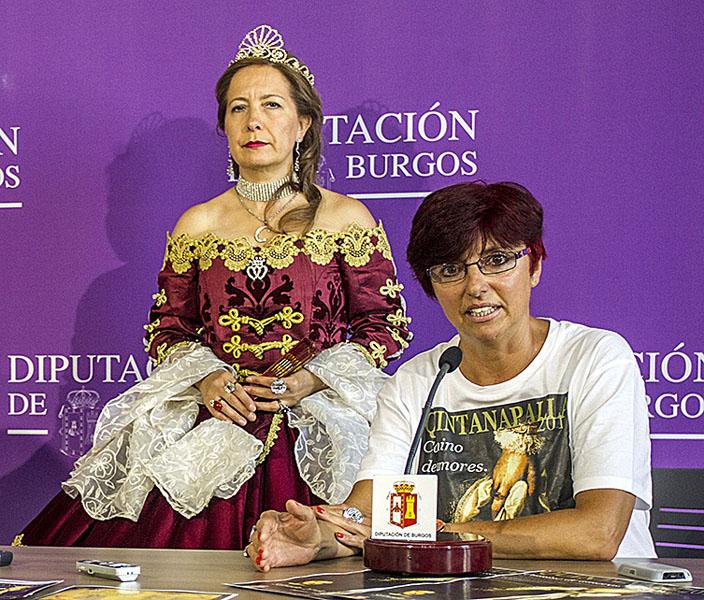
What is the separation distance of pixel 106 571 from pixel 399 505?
37 cm

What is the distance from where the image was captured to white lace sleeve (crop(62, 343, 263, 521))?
2844mm

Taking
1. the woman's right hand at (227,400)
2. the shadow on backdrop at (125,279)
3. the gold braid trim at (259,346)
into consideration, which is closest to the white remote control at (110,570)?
the woman's right hand at (227,400)

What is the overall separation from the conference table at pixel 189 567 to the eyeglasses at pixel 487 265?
56 cm

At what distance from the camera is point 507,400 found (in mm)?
2189

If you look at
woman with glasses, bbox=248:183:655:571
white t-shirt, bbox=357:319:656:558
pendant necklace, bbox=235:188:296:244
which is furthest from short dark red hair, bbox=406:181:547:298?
pendant necklace, bbox=235:188:296:244

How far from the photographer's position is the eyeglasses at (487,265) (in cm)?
215

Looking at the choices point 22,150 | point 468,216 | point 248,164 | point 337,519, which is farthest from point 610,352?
point 22,150

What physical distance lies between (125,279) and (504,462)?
6.10ft

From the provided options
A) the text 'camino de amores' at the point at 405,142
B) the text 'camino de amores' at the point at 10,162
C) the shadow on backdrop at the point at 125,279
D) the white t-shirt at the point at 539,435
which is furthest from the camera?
the text 'camino de amores' at the point at 10,162

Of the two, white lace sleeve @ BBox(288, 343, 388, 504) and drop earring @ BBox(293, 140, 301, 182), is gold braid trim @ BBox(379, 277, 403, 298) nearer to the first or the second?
white lace sleeve @ BBox(288, 343, 388, 504)

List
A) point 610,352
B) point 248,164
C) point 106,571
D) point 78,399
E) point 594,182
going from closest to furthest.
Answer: point 106,571 → point 610,352 → point 248,164 → point 594,182 → point 78,399

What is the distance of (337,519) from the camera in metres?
1.88

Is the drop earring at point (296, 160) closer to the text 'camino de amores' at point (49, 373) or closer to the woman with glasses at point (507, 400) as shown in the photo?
the text 'camino de amores' at point (49, 373)

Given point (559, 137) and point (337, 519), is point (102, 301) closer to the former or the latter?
point (559, 137)
